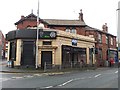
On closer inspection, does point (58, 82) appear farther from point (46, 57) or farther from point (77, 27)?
point (77, 27)

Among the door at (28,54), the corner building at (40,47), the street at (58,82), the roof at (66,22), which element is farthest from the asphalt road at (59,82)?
the roof at (66,22)

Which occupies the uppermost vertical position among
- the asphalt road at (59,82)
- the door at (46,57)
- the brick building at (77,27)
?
the brick building at (77,27)

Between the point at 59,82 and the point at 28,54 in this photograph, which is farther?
the point at 28,54

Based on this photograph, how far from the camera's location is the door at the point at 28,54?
35.2m

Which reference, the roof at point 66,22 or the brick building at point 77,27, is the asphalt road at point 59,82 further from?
the roof at point 66,22

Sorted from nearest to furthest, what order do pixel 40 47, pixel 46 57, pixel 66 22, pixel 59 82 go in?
1. pixel 59 82
2. pixel 40 47
3. pixel 46 57
4. pixel 66 22

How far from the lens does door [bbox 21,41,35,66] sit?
3525cm

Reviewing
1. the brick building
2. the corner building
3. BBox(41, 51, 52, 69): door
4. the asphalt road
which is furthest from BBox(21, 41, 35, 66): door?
the asphalt road

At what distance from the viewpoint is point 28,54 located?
3553 cm

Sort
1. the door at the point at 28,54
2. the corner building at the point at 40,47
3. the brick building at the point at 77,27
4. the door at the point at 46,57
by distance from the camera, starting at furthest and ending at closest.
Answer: the brick building at the point at 77,27
the door at the point at 46,57
the corner building at the point at 40,47
the door at the point at 28,54

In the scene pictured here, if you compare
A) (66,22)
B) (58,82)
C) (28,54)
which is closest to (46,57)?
(28,54)

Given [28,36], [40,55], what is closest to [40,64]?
[40,55]

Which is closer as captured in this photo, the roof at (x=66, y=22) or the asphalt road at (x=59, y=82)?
the asphalt road at (x=59, y=82)

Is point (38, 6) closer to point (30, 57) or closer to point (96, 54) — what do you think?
point (30, 57)
